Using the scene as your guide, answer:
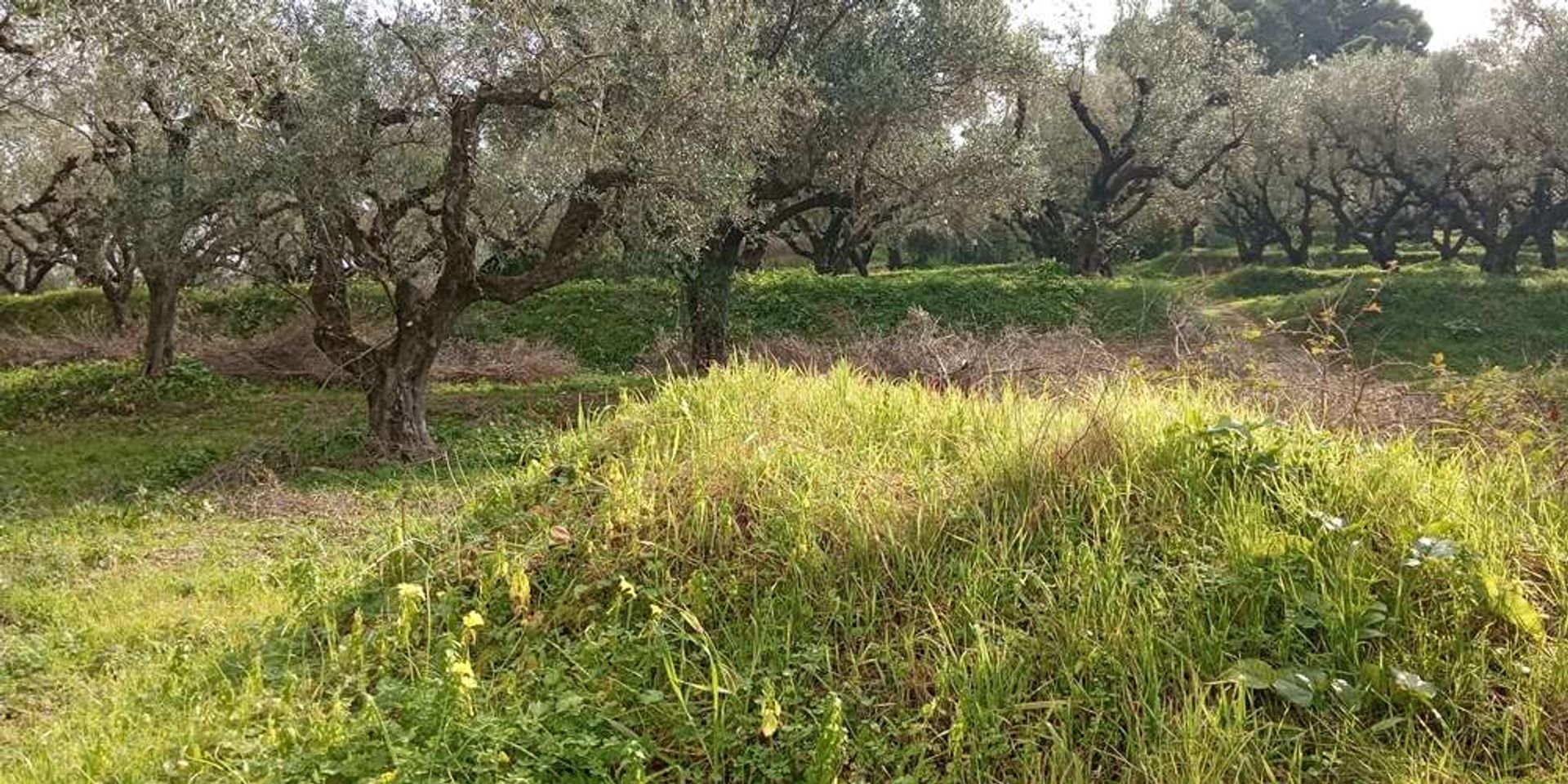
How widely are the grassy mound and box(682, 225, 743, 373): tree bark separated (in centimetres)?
1015

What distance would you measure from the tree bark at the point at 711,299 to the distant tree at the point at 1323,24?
40929 mm

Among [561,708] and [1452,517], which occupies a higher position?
[1452,517]

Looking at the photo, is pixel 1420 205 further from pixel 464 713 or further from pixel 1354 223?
pixel 464 713

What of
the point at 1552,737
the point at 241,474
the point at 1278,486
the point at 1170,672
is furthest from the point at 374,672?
the point at 241,474

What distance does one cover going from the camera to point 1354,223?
95.7 ft

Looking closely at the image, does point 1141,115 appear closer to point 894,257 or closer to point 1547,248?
point 894,257

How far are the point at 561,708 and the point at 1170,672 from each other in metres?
2.02

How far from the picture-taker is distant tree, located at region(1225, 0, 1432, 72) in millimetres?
45219

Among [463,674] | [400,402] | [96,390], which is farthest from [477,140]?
[463,674]

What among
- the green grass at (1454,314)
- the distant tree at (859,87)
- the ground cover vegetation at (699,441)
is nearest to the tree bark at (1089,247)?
the ground cover vegetation at (699,441)

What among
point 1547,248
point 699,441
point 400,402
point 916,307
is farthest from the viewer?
point 1547,248

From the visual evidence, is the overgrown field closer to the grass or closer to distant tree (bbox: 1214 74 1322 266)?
the grass

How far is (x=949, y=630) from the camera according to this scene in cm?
339

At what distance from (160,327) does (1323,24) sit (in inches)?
2004
